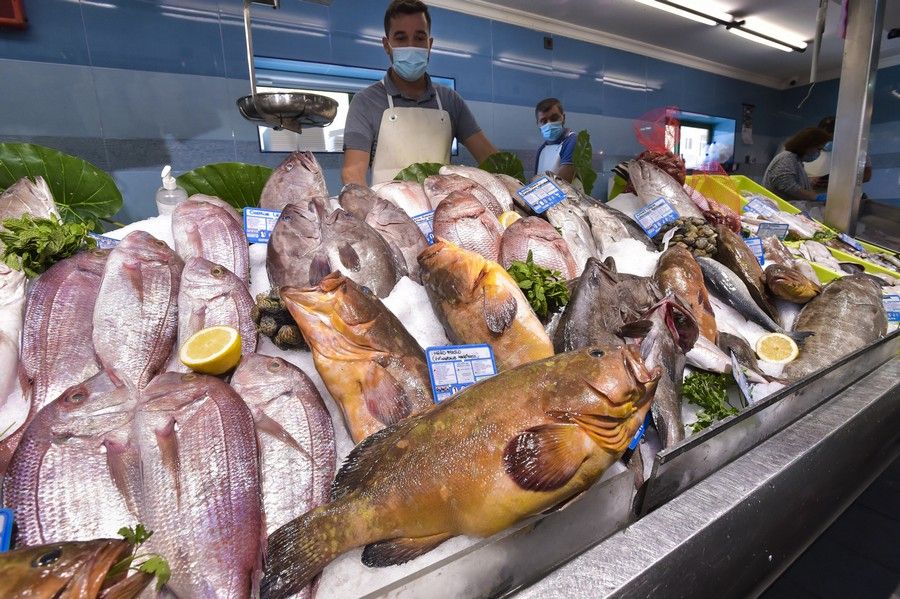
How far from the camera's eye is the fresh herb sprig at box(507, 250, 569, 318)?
1789 millimetres

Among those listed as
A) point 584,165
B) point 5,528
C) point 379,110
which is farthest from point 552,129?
point 5,528

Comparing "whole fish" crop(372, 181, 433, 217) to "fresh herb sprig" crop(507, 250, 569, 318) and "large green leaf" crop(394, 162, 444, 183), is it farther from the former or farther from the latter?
"fresh herb sprig" crop(507, 250, 569, 318)

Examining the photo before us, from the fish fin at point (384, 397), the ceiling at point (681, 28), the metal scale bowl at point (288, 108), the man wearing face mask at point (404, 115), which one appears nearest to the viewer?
the fish fin at point (384, 397)

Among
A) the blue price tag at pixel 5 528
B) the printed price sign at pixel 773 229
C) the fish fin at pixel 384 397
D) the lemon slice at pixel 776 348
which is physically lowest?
the lemon slice at pixel 776 348

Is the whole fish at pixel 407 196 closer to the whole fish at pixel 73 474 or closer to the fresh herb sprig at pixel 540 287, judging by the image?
the fresh herb sprig at pixel 540 287

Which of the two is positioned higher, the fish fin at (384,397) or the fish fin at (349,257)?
the fish fin at (349,257)

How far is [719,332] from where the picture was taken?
2006 mm

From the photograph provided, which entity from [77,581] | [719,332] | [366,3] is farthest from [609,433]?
[366,3]

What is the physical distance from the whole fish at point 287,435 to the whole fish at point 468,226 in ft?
3.35

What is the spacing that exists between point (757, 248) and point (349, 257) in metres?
2.49

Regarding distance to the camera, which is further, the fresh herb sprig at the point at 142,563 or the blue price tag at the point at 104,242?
the blue price tag at the point at 104,242

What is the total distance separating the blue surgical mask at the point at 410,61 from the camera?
4.30m

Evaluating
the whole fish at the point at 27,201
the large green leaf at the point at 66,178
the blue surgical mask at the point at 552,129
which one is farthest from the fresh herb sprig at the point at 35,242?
the blue surgical mask at the point at 552,129

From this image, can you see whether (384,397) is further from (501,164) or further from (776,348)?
(501,164)
